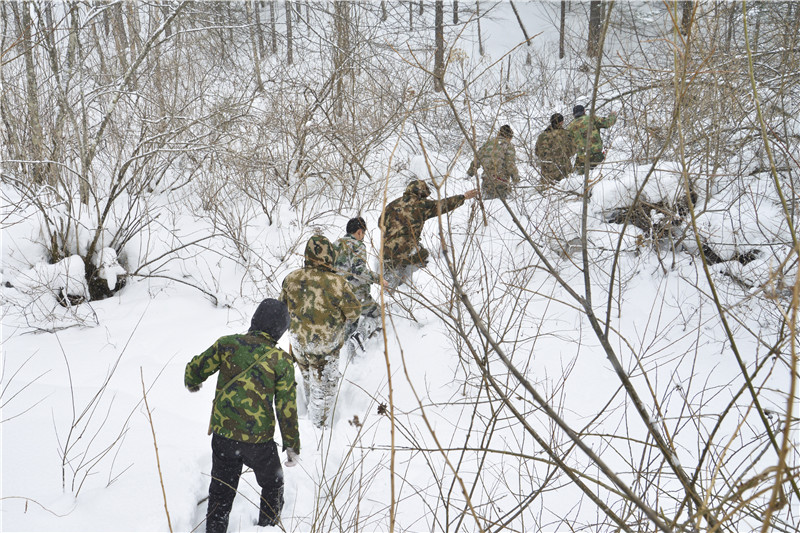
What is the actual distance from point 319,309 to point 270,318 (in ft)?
3.00

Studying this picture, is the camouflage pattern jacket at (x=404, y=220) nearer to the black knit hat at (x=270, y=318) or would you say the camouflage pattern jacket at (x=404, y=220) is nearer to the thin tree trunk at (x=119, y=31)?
the black knit hat at (x=270, y=318)

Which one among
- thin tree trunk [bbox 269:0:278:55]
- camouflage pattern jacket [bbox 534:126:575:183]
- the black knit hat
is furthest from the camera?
camouflage pattern jacket [bbox 534:126:575:183]

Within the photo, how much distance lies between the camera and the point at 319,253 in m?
3.46

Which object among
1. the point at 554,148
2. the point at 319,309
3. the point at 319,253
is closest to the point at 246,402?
the point at 319,309

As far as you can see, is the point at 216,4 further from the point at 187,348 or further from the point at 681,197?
the point at 681,197

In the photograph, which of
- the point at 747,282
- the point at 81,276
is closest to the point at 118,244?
the point at 81,276

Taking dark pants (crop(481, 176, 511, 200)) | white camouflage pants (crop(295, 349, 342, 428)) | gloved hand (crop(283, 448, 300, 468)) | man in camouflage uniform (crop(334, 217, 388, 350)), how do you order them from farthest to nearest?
man in camouflage uniform (crop(334, 217, 388, 350)) < white camouflage pants (crop(295, 349, 342, 428)) < gloved hand (crop(283, 448, 300, 468)) < dark pants (crop(481, 176, 511, 200))

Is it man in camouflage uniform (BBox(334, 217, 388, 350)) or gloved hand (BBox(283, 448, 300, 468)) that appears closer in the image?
gloved hand (BBox(283, 448, 300, 468))

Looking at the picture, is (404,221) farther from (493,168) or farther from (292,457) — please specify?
(493,168)

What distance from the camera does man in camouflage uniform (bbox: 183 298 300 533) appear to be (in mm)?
2441

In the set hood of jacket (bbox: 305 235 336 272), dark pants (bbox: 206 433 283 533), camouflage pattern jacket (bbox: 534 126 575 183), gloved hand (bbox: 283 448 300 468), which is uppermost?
camouflage pattern jacket (bbox: 534 126 575 183)

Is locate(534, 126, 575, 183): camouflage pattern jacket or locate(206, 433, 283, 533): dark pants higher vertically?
locate(534, 126, 575, 183): camouflage pattern jacket

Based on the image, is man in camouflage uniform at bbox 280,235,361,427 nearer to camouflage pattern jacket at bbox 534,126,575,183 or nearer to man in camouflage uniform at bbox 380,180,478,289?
man in camouflage uniform at bbox 380,180,478,289

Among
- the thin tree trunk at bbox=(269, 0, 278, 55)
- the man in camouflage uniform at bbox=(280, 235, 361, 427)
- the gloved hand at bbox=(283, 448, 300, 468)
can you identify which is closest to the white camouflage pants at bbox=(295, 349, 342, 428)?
the man in camouflage uniform at bbox=(280, 235, 361, 427)
